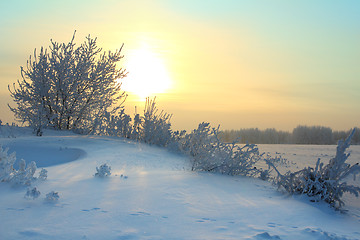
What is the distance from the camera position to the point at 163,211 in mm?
2449

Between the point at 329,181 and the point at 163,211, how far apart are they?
198 cm

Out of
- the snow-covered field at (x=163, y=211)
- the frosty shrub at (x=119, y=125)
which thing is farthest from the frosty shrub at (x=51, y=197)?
the frosty shrub at (x=119, y=125)

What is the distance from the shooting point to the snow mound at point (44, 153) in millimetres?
5527

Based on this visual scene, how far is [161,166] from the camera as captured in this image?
4852 millimetres

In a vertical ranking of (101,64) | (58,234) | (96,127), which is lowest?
(58,234)

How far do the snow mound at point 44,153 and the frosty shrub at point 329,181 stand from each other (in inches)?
139

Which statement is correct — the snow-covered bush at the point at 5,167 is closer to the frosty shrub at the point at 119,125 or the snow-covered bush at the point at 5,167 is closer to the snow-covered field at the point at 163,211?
the snow-covered field at the point at 163,211

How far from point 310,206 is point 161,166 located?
2331 mm

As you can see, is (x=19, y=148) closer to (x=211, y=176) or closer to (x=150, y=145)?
(x=150, y=145)

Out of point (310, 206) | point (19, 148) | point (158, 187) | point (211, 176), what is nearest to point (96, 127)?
point (19, 148)

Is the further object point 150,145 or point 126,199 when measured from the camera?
point 150,145

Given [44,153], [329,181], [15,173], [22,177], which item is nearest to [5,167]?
[15,173]

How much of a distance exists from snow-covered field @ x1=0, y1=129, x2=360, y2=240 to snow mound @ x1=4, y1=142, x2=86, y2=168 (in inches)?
56.7

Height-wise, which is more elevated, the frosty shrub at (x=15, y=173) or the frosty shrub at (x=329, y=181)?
the frosty shrub at (x=329, y=181)
